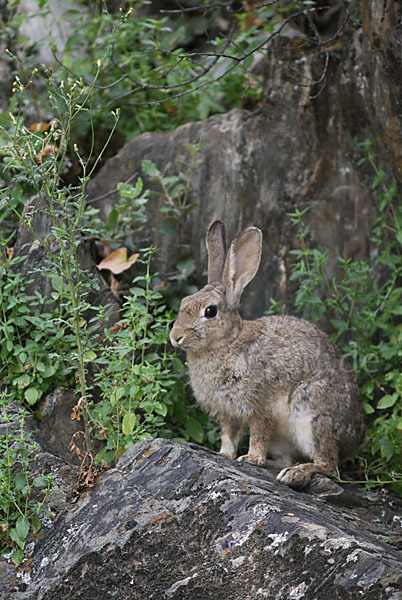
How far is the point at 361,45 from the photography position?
645cm

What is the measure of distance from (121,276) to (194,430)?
58.5 inches

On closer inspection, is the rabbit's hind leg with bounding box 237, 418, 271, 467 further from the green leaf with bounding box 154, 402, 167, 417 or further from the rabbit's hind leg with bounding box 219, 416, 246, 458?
the green leaf with bounding box 154, 402, 167, 417

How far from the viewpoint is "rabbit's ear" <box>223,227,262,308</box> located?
5.24 meters

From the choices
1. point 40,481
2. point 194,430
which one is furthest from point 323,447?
point 40,481

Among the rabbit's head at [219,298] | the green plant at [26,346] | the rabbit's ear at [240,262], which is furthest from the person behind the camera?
the rabbit's ear at [240,262]

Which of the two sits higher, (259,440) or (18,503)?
(18,503)

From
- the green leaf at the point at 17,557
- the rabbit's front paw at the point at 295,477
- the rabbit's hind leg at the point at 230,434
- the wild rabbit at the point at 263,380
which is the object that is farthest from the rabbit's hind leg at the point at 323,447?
the green leaf at the point at 17,557

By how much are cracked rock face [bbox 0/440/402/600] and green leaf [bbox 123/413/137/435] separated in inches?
11.7

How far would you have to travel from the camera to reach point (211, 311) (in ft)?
16.7

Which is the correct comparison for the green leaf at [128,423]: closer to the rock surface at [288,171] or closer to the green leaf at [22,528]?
the green leaf at [22,528]

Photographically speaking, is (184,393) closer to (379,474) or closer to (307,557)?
(379,474)

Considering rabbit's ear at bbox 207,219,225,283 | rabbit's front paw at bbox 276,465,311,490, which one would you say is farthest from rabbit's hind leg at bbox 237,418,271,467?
rabbit's ear at bbox 207,219,225,283

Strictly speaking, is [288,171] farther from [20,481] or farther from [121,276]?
[20,481]

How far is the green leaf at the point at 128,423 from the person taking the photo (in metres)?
4.49
